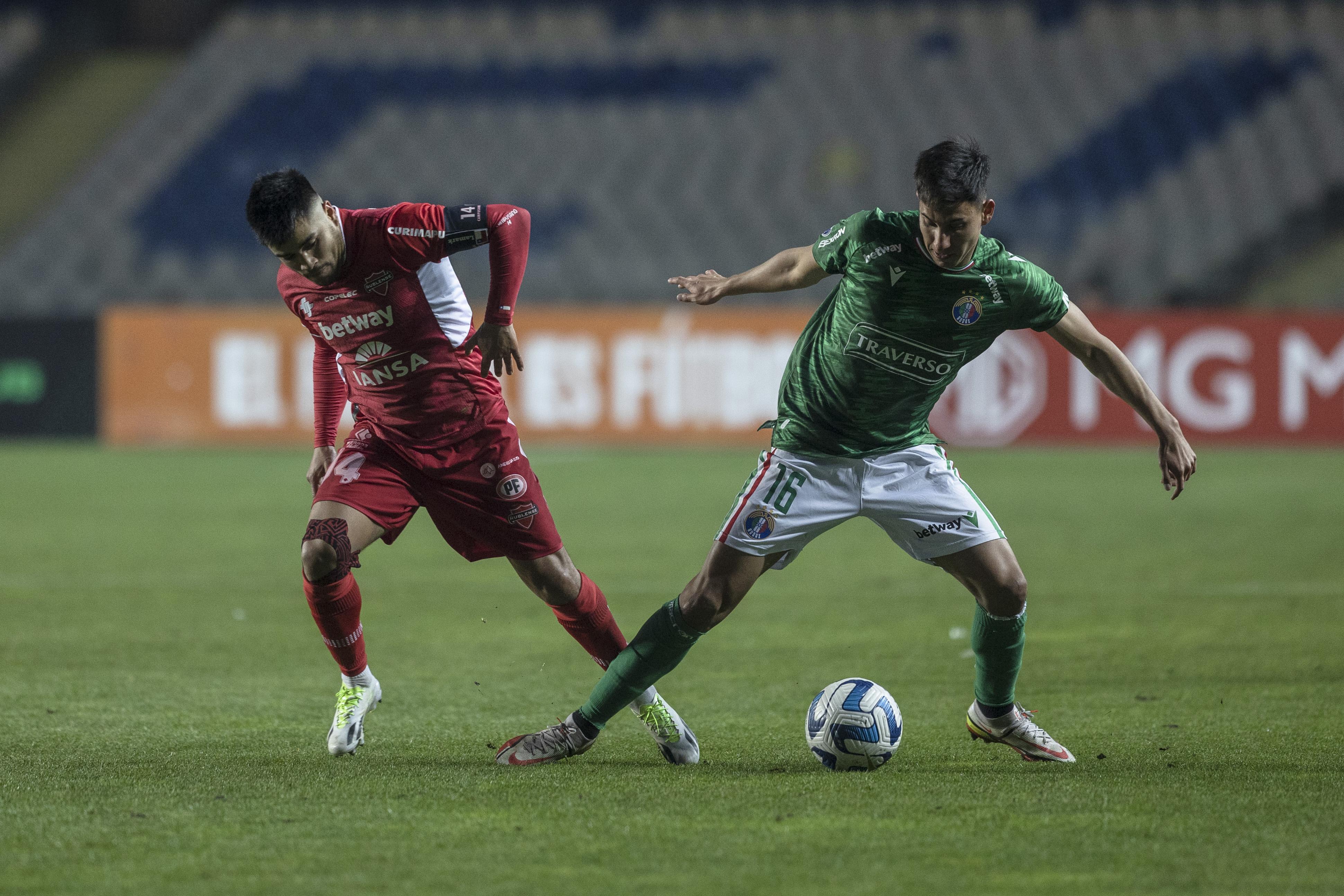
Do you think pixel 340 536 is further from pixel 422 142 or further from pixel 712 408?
pixel 422 142

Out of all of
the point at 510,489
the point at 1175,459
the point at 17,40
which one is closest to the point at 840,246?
the point at 1175,459

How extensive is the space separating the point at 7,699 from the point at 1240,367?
15.3 meters

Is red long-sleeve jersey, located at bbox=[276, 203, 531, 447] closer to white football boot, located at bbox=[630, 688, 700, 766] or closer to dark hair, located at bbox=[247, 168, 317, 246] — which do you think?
dark hair, located at bbox=[247, 168, 317, 246]

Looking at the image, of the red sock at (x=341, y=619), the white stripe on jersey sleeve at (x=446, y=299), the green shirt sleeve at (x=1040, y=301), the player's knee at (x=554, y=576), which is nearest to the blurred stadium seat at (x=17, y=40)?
the white stripe on jersey sleeve at (x=446, y=299)

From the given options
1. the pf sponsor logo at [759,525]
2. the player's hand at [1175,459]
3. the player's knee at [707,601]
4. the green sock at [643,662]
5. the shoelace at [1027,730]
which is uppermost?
the player's hand at [1175,459]

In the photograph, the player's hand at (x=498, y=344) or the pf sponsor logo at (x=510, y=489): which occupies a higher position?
the player's hand at (x=498, y=344)

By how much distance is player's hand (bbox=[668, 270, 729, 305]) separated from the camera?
471 centimetres

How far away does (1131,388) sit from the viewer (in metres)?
4.58

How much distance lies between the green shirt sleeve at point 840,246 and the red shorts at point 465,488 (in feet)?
3.75

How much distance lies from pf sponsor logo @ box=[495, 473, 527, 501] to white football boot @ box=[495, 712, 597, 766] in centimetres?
72

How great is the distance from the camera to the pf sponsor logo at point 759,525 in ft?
15.4

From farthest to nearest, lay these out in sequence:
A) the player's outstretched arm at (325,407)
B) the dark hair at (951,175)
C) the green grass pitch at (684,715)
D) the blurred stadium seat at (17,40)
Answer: the blurred stadium seat at (17,40) < the player's outstretched arm at (325,407) < the dark hair at (951,175) < the green grass pitch at (684,715)

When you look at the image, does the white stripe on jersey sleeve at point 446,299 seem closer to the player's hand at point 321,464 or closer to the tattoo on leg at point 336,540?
the player's hand at point 321,464

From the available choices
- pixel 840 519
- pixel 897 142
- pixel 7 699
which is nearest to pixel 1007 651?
pixel 840 519
